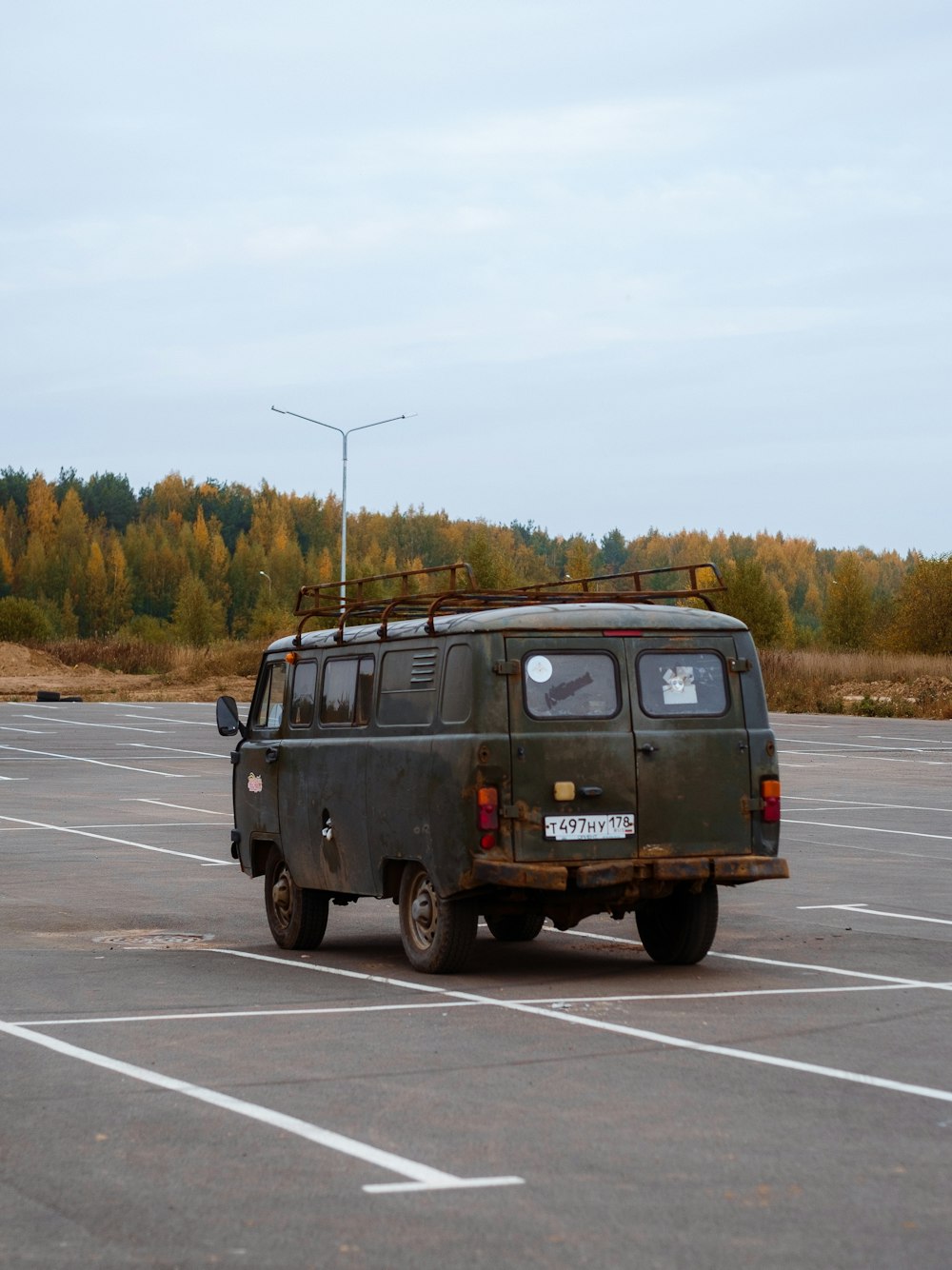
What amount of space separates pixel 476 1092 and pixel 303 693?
5.87m

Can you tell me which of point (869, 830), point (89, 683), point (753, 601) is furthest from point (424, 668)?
point (753, 601)

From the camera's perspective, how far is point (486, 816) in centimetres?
1082

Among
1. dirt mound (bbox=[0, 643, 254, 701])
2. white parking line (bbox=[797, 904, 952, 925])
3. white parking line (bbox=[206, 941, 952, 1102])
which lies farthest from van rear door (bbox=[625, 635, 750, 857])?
dirt mound (bbox=[0, 643, 254, 701])

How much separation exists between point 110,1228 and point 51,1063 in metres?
2.95

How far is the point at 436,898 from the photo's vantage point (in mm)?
11273

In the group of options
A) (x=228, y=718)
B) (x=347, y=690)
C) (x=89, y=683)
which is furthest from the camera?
(x=89, y=683)

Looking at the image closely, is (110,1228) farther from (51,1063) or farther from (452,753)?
(452,753)

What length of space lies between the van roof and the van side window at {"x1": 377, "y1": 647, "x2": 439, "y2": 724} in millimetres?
139

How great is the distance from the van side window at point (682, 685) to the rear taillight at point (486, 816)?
1.13 m

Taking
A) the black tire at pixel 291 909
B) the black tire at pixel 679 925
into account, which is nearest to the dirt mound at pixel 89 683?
the black tire at pixel 291 909

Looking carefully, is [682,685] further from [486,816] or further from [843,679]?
[843,679]

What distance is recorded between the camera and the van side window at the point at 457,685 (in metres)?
11.1

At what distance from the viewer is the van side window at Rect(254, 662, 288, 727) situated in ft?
44.8

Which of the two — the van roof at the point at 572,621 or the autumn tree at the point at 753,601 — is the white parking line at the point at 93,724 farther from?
the autumn tree at the point at 753,601
